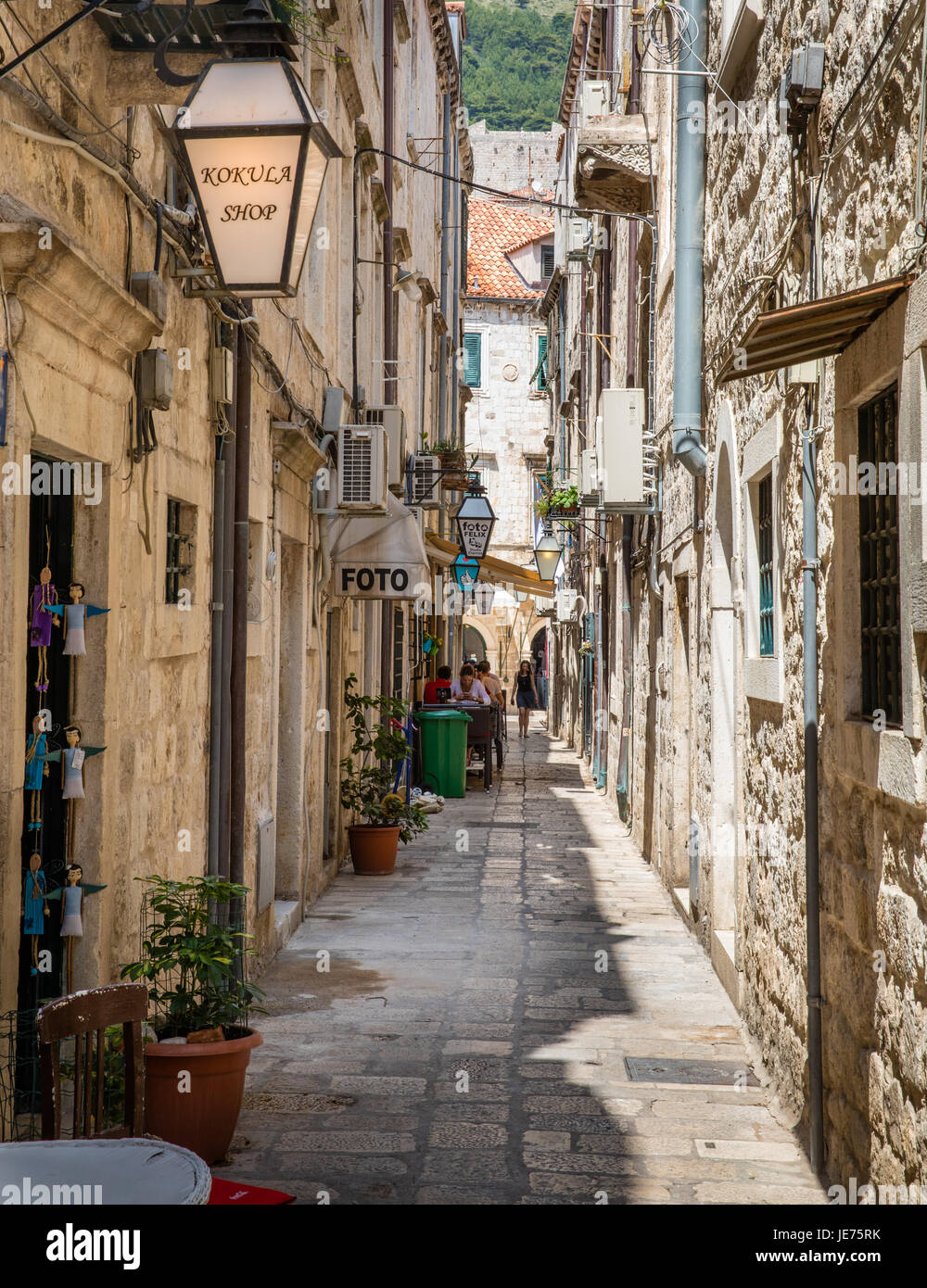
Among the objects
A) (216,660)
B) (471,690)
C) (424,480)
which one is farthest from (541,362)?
(216,660)

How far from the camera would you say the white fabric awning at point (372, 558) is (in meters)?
10.4

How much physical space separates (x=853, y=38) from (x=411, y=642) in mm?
14716

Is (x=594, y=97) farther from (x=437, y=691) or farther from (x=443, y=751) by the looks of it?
(x=443, y=751)

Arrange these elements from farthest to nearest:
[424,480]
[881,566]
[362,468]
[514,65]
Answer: [514,65], [424,480], [362,468], [881,566]

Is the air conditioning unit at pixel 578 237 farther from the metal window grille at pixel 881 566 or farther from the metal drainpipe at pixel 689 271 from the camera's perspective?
the metal window grille at pixel 881 566

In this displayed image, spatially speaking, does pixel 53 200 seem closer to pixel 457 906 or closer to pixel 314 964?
pixel 314 964

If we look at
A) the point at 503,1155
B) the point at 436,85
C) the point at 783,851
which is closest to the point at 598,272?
the point at 436,85

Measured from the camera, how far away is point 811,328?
3.78 m

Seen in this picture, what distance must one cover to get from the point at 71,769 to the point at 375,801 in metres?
7.28

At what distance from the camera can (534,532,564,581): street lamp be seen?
23.3 m

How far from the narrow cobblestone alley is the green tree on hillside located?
56376 mm

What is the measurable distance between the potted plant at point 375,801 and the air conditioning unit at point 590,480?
3.29 metres

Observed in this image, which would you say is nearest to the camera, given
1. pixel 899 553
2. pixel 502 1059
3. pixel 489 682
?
pixel 899 553

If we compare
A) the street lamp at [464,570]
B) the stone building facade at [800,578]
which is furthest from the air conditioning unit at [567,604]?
the stone building facade at [800,578]
